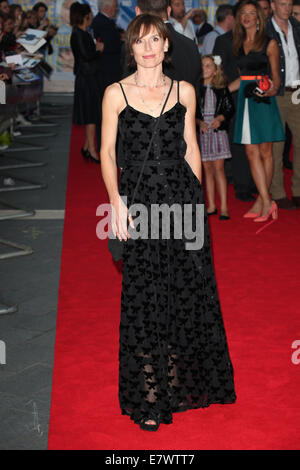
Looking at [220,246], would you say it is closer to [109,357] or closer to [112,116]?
[109,357]

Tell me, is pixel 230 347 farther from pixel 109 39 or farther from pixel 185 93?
pixel 109 39

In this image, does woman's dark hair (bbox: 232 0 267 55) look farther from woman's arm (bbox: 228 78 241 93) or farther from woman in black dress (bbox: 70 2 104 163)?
woman in black dress (bbox: 70 2 104 163)

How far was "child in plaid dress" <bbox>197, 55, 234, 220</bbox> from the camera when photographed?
7.48 metres

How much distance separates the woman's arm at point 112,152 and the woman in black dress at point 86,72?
727cm

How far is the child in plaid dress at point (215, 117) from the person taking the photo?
24.5ft

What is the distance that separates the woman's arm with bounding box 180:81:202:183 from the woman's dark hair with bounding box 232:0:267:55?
149 inches

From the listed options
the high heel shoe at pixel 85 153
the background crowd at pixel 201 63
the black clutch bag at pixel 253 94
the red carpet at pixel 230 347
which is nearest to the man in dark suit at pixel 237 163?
the background crowd at pixel 201 63

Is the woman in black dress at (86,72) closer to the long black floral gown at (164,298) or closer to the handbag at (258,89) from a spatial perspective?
the handbag at (258,89)

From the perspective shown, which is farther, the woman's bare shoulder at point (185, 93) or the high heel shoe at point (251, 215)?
the high heel shoe at point (251, 215)

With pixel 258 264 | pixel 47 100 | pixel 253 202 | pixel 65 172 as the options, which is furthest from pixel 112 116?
pixel 47 100

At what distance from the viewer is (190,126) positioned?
12.2 ft
